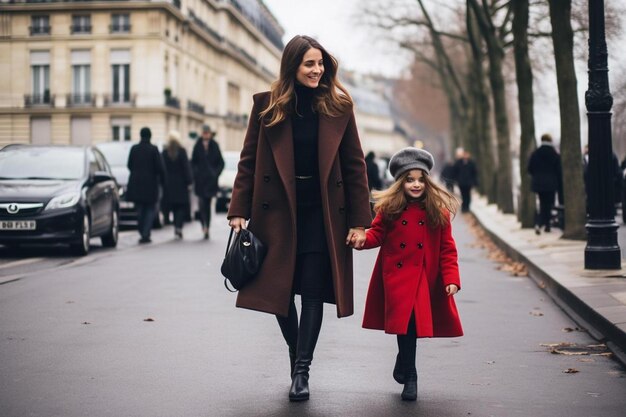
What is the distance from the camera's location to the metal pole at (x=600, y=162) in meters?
12.1

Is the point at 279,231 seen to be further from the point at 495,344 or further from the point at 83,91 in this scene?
the point at 83,91

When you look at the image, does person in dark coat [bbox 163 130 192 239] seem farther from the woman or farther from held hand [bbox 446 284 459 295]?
held hand [bbox 446 284 459 295]

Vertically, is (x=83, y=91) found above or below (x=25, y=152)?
above

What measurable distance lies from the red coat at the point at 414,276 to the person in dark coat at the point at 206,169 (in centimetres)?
1342

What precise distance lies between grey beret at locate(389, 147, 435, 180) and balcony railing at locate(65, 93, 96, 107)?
2533 inches

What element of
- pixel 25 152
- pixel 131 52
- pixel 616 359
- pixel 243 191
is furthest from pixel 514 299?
pixel 131 52

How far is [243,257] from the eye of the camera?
605cm

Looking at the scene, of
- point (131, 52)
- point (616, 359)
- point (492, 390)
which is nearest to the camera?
point (492, 390)

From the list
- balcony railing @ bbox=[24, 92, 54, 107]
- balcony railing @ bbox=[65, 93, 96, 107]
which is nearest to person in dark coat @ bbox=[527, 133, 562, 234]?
balcony railing @ bbox=[65, 93, 96, 107]

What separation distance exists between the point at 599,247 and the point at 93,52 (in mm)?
59854

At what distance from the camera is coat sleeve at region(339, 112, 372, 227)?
6.14 metres

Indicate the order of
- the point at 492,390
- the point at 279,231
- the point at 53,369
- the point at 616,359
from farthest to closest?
the point at 616,359
the point at 53,369
the point at 492,390
the point at 279,231

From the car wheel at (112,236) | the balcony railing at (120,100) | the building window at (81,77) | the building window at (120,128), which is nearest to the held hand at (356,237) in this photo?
the car wheel at (112,236)

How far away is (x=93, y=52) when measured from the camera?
2724 inches
